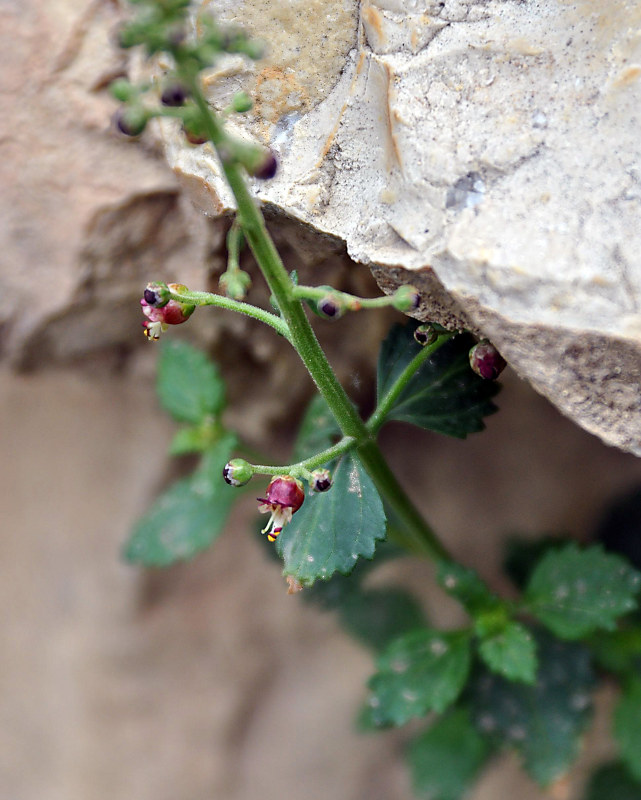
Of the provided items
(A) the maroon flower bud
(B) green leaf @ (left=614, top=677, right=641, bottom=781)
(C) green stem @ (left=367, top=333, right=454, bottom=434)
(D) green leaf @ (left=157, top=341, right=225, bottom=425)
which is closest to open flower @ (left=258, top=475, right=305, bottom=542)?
(C) green stem @ (left=367, top=333, right=454, bottom=434)

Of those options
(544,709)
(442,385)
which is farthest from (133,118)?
(544,709)

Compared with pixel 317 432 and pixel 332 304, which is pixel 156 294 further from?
pixel 317 432

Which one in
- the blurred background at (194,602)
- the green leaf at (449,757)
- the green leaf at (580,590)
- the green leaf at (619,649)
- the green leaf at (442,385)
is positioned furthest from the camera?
the blurred background at (194,602)

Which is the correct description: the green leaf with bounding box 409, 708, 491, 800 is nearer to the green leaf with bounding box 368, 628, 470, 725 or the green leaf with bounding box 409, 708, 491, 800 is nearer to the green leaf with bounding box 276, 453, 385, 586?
the green leaf with bounding box 368, 628, 470, 725

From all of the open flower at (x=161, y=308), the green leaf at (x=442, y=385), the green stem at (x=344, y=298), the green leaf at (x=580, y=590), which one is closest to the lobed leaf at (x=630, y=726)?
the green leaf at (x=580, y=590)

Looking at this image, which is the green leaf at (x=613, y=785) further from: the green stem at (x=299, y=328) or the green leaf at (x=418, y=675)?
the green stem at (x=299, y=328)
